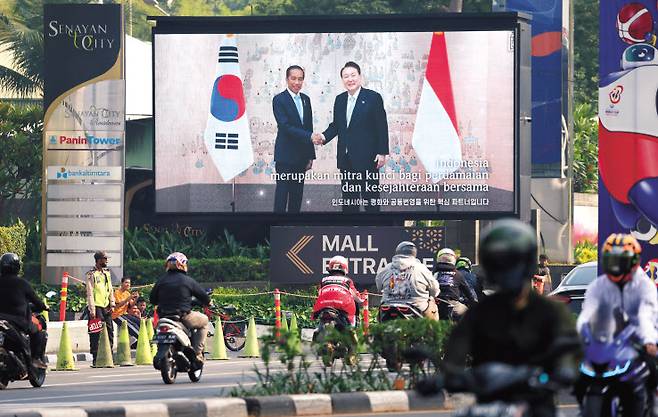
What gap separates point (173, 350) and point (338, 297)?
2818 mm

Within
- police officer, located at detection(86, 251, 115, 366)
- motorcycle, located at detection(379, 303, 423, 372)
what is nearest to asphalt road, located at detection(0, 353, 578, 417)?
Result: police officer, located at detection(86, 251, 115, 366)

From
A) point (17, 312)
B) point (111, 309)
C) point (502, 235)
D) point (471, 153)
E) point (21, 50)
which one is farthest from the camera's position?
point (21, 50)

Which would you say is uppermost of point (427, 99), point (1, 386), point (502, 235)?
point (427, 99)

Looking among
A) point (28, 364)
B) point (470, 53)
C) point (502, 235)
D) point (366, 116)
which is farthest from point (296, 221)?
point (502, 235)

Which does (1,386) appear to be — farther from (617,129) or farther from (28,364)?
(617,129)

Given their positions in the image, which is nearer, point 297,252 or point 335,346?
point 335,346

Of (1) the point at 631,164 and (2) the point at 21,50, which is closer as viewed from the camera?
(1) the point at 631,164

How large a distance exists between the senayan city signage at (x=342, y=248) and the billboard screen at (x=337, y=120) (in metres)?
0.45

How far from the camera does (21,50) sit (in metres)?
59.4

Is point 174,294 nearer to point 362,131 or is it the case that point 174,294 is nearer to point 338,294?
point 338,294

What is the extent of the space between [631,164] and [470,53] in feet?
60.7

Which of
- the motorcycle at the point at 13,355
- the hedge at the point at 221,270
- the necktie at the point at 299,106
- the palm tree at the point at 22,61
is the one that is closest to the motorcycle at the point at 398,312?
the motorcycle at the point at 13,355

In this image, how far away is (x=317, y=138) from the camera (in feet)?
120

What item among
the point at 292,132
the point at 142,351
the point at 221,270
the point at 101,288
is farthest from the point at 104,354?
the point at 221,270
